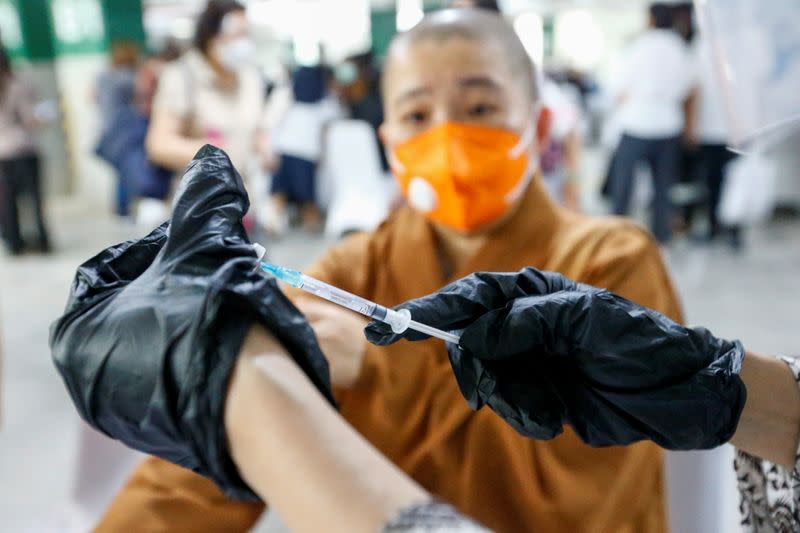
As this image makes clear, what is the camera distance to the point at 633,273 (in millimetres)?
979

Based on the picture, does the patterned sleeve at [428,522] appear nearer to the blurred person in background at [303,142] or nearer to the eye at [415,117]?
the eye at [415,117]

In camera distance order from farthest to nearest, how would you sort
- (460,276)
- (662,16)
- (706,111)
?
(706,111)
(662,16)
(460,276)

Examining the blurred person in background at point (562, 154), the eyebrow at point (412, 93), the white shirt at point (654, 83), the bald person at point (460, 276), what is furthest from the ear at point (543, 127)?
the white shirt at point (654, 83)

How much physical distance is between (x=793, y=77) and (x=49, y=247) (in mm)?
4030

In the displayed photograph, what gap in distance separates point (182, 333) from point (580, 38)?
17461mm

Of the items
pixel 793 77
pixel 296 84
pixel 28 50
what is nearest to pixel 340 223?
pixel 296 84

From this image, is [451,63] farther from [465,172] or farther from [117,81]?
[117,81]

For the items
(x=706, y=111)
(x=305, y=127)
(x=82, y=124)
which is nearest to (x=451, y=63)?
(x=706, y=111)

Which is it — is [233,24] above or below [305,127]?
above

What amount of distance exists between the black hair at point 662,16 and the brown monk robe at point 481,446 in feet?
9.21

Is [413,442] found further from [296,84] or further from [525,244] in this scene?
[296,84]

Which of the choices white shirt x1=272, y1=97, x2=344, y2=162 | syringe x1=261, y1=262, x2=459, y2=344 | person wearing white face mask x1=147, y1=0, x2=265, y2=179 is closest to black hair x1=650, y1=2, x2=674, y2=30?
white shirt x1=272, y1=97, x2=344, y2=162

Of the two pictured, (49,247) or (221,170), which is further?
(49,247)

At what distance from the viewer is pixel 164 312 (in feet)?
1.40
